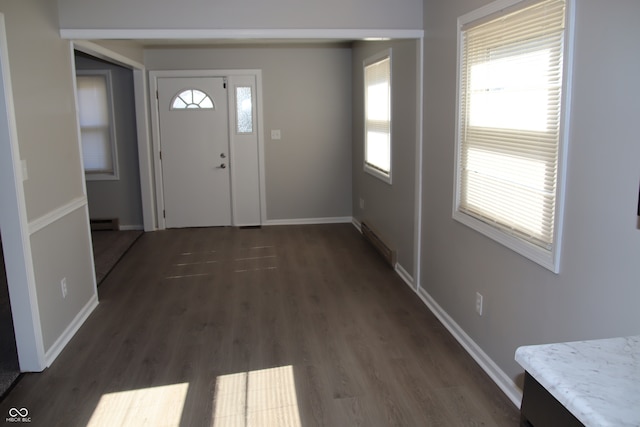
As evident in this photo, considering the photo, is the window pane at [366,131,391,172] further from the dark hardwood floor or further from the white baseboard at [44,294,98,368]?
the white baseboard at [44,294,98,368]

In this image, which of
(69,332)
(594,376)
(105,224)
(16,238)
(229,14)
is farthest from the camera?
(105,224)

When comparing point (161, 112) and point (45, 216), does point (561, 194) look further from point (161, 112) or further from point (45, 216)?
point (161, 112)

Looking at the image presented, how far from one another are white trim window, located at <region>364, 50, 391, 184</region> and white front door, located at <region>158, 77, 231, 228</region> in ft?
6.05

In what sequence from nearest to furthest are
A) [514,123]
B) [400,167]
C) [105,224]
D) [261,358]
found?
[514,123]
[261,358]
[400,167]
[105,224]

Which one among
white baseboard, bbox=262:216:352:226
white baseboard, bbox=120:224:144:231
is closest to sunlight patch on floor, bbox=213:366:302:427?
white baseboard, bbox=262:216:352:226

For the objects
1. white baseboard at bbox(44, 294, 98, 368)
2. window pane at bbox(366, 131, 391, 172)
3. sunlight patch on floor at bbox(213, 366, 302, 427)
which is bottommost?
sunlight patch on floor at bbox(213, 366, 302, 427)

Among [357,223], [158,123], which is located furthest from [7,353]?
[357,223]

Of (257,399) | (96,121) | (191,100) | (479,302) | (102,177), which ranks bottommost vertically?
(257,399)

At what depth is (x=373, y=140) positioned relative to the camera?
19.0ft

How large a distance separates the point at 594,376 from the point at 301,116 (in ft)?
19.2

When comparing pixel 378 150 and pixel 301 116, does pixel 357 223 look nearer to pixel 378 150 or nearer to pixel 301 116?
pixel 378 150

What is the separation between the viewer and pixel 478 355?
3.17 m

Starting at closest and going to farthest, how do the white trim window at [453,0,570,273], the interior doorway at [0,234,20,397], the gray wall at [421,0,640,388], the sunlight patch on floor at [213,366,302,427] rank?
the gray wall at [421,0,640,388] → the white trim window at [453,0,570,273] → the sunlight patch on floor at [213,366,302,427] → the interior doorway at [0,234,20,397]

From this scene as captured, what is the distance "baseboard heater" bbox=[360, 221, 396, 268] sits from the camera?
504 centimetres
